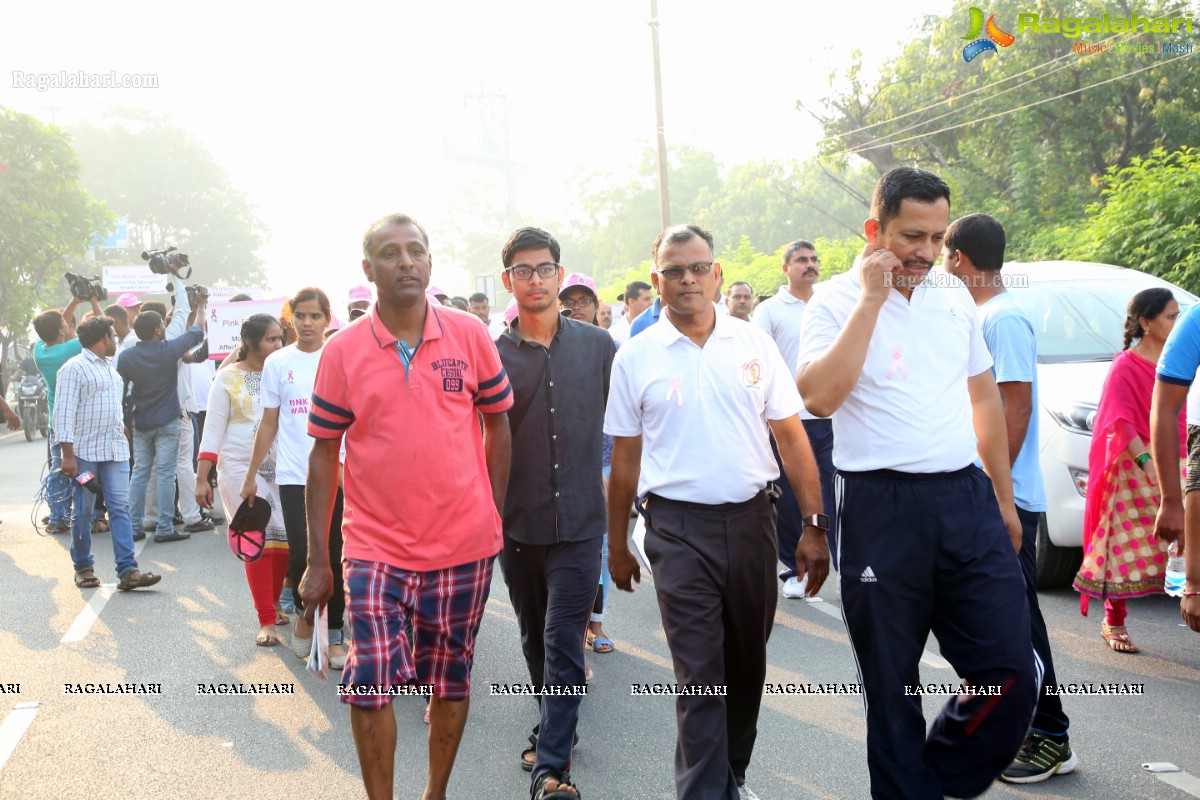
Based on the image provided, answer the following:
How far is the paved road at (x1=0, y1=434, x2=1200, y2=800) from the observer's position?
4.59 m

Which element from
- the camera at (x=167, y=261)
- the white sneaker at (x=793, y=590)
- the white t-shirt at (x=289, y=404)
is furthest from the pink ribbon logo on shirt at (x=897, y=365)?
the camera at (x=167, y=261)

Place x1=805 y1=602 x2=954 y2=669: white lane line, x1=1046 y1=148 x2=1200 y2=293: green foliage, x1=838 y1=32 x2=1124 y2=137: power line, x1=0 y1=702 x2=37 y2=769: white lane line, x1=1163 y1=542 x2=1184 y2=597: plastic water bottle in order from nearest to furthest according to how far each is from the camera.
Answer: x1=1163 y1=542 x2=1184 y2=597: plastic water bottle → x1=0 y1=702 x2=37 y2=769: white lane line → x1=805 y1=602 x2=954 y2=669: white lane line → x1=1046 y1=148 x2=1200 y2=293: green foliage → x1=838 y1=32 x2=1124 y2=137: power line

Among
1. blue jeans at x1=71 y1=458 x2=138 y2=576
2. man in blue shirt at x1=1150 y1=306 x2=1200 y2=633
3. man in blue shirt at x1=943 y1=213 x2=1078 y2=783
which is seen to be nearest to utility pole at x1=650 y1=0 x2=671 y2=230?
blue jeans at x1=71 y1=458 x2=138 y2=576

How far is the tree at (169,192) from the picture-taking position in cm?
6431

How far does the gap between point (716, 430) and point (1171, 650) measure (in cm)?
347

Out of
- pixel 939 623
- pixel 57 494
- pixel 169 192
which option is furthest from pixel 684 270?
pixel 169 192

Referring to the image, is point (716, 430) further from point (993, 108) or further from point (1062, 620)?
point (993, 108)

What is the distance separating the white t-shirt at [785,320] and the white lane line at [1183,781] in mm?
3977

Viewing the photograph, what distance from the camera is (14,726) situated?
5.55 metres

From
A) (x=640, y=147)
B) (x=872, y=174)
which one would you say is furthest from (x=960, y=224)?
(x=640, y=147)

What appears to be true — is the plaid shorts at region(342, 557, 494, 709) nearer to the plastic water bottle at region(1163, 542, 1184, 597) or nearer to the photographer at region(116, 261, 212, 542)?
the plastic water bottle at region(1163, 542, 1184, 597)

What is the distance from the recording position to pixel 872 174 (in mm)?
32656

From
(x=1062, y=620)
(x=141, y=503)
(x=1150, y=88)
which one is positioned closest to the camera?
(x=1062, y=620)

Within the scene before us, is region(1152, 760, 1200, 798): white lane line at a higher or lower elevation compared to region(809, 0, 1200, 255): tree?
lower
